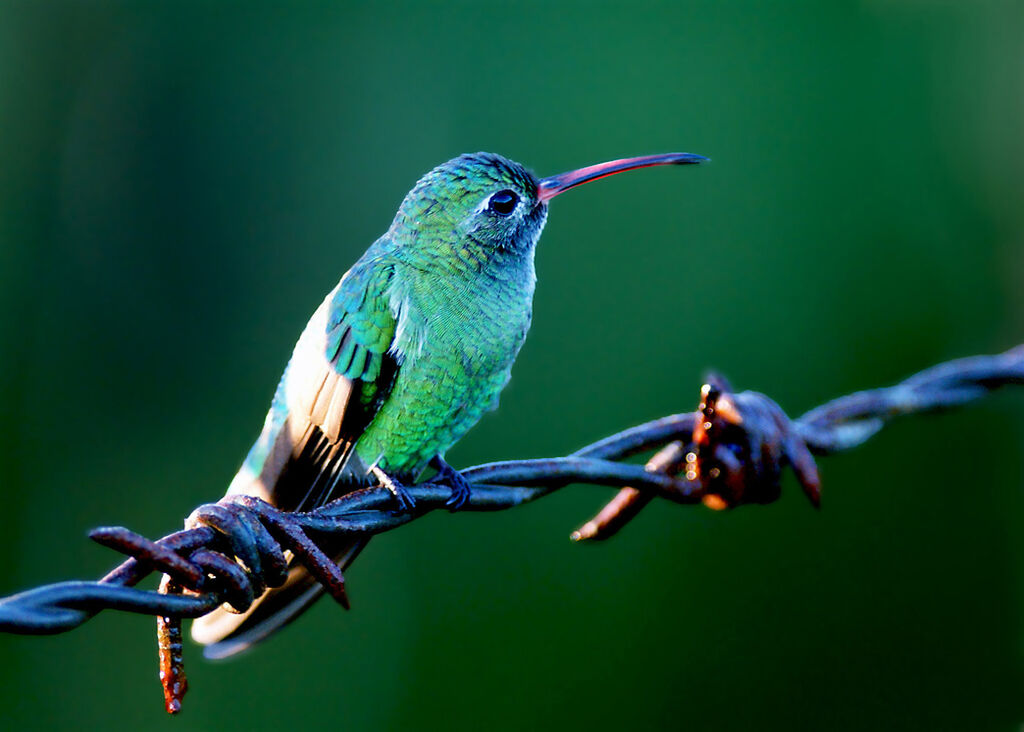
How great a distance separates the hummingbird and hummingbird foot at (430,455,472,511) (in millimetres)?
13

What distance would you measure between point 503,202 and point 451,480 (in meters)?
0.80

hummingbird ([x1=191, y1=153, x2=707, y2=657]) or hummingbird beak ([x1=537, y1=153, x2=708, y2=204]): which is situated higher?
hummingbird beak ([x1=537, y1=153, x2=708, y2=204])

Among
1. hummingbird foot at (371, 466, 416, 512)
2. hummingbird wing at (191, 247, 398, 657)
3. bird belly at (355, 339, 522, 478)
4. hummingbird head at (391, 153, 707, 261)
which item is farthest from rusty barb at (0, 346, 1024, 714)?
hummingbird head at (391, 153, 707, 261)

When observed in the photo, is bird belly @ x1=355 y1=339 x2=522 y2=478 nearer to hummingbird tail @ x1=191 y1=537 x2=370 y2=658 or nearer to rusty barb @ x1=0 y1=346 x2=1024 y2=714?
rusty barb @ x1=0 y1=346 x2=1024 y2=714

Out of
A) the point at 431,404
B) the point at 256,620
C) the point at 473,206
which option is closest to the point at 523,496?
the point at 431,404

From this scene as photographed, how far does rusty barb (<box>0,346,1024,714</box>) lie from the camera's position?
129 cm

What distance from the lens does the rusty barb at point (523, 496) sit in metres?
1.29

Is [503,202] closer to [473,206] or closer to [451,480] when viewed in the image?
[473,206]

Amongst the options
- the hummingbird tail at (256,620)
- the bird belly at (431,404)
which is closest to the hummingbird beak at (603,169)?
the bird belly at (431,404)

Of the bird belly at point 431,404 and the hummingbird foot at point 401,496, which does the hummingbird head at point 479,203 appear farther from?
the hummingbird foot at point 401,496

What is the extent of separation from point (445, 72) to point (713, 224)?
175 centimetres

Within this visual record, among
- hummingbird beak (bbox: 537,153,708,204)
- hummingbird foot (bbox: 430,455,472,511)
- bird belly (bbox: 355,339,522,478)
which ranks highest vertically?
hummingbird beak (bbox: 537,153,708,204)

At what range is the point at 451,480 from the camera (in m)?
2.57

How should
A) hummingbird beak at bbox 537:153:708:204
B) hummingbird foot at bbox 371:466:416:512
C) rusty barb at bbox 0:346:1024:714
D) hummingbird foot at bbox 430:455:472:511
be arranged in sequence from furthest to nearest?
hummingbird beak at bbox 537:153:708:204
hummingbird foot at bbox 430:455:472:511
hummingbird foot at bbox 371:466:416:512
rusty barb at bbox 0:346:1024:714
